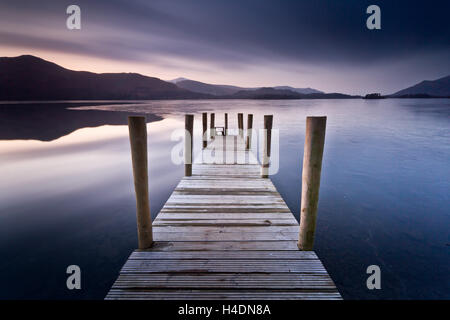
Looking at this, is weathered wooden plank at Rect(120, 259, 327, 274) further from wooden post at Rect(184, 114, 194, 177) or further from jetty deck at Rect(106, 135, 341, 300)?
Result: wooden post at Rect(184, 114, 194, 177)

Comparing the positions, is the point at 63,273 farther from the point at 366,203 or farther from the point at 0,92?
the point at 0,92

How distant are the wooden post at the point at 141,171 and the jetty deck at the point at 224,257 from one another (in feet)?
0.84

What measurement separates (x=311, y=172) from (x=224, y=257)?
1.74 m

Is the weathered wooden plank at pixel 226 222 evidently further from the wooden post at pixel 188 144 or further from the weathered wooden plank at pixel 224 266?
the wooden post at pixel 188 144

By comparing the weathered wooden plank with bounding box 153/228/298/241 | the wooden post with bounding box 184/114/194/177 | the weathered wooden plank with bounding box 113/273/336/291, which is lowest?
the weathered wooden plank with bounding box 113/273/336/291

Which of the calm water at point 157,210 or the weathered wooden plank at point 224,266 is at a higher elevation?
the weathered wooden plank at point 224,266

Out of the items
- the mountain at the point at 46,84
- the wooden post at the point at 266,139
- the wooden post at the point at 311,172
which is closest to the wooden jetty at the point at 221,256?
the wooden post at the point at 311,172

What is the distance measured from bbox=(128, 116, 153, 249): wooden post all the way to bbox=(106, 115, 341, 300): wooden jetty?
0.7 inches

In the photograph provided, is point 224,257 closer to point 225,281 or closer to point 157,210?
point 225,281

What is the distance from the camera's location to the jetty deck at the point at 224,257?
253cm

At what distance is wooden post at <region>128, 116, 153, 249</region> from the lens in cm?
293

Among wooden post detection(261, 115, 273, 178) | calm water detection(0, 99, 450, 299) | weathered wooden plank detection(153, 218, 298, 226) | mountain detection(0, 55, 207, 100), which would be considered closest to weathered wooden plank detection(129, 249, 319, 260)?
weathered wooden plank detection(153, 218, 298, 226)

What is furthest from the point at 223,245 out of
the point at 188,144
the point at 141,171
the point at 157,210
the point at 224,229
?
the point at 157,210
